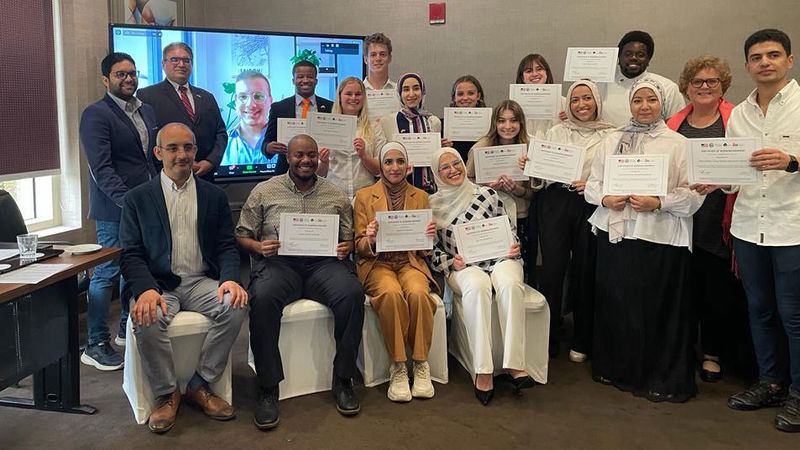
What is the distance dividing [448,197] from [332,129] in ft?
2.40

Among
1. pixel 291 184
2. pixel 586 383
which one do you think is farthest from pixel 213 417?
pixel 586 383

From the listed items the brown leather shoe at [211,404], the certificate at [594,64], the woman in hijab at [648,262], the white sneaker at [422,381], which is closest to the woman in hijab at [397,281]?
the white sneaker at [422,381]

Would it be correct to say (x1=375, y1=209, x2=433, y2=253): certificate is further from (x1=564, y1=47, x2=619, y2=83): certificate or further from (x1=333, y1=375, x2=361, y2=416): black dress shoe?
(x1=564, y1=47, x2=619, y2=83): certificate

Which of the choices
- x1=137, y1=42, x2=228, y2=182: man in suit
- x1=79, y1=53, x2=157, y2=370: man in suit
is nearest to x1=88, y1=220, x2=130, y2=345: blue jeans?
x1=79, y1=53, x2=157, y2=370: man in suit

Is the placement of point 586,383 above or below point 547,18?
below

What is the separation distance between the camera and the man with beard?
3.88 metres

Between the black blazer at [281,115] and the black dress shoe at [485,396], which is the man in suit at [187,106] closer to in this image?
the black blazer at [281,115]

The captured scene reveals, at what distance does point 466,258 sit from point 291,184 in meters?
0.94

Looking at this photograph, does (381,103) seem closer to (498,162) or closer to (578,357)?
(498,162)

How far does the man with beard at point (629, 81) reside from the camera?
3881 mm

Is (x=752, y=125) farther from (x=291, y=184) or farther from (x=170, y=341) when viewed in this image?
(x=170, y=341)

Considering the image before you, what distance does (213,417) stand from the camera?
9.80ft

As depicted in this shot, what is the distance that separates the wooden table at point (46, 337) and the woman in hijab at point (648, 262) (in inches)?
88.8

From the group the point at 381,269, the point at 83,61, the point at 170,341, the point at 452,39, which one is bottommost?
the point at 170,341
